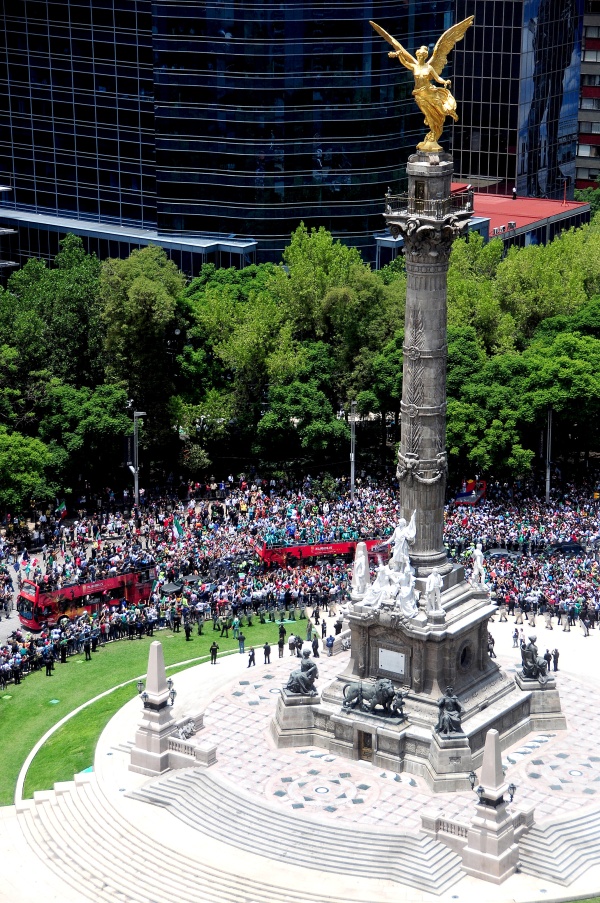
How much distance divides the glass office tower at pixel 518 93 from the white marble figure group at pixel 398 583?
85.2 m

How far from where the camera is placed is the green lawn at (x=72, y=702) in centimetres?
7188

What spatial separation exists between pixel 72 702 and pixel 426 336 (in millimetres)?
25596

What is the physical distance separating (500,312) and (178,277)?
22407mm

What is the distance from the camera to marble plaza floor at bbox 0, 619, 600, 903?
6216 centimetres

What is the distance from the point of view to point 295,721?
7275 cm

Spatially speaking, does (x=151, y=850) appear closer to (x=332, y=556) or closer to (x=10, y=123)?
(x=332, y=556)

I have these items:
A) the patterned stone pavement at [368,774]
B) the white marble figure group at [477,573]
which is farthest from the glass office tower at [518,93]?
the patterned stone pavement at [368,774]

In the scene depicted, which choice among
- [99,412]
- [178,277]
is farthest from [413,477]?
[178,277]

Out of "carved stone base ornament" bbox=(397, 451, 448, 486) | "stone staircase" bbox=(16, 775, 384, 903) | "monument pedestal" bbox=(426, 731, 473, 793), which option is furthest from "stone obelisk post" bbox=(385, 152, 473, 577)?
"stone staircase" bbox=(16, 775, 384, 903)

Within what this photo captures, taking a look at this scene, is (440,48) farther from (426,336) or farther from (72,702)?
(72,702)

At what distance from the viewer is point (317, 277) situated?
11056cm

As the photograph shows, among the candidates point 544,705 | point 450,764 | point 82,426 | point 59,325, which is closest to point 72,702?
point 450,764

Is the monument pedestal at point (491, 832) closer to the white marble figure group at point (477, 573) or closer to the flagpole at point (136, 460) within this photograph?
the white marble figure group at point (477, 573)

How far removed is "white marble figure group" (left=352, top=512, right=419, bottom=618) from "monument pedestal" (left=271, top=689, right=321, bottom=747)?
5307 mm
